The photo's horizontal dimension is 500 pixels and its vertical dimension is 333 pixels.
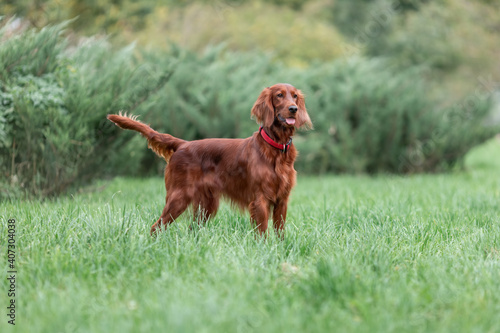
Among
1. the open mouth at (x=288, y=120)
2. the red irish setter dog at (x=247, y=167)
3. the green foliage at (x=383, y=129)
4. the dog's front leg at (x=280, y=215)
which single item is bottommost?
the green foliage at (x=383, y=129)

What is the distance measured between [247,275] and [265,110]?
1.33 metres

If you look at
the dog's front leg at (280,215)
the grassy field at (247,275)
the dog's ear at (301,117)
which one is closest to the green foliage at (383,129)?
the grassy field at (247,275)

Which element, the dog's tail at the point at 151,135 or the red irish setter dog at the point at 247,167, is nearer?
the red irish setter dog at the point at 247,167

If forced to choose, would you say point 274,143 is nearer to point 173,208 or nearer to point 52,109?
point 173,208

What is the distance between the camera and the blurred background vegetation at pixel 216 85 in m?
5.08

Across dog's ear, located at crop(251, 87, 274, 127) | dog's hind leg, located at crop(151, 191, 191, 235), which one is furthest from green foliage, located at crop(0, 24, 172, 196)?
dog's ear, located at crop(251, 87, 274, 127)

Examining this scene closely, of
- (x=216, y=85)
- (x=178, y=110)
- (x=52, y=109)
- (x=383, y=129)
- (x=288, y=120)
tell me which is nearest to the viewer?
(x=288, y=120)

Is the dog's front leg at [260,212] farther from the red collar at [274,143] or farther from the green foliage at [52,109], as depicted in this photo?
the green foliage at [52,109]

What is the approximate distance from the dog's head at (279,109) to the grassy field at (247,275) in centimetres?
83

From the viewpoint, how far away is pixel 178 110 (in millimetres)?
8211

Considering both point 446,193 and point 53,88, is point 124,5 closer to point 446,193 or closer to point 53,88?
point 53,88

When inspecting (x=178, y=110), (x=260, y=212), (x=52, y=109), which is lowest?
(x=178, y=110)

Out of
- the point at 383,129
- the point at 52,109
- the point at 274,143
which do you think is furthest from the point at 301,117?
the point at 383,129

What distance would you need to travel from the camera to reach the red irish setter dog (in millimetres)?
3506
